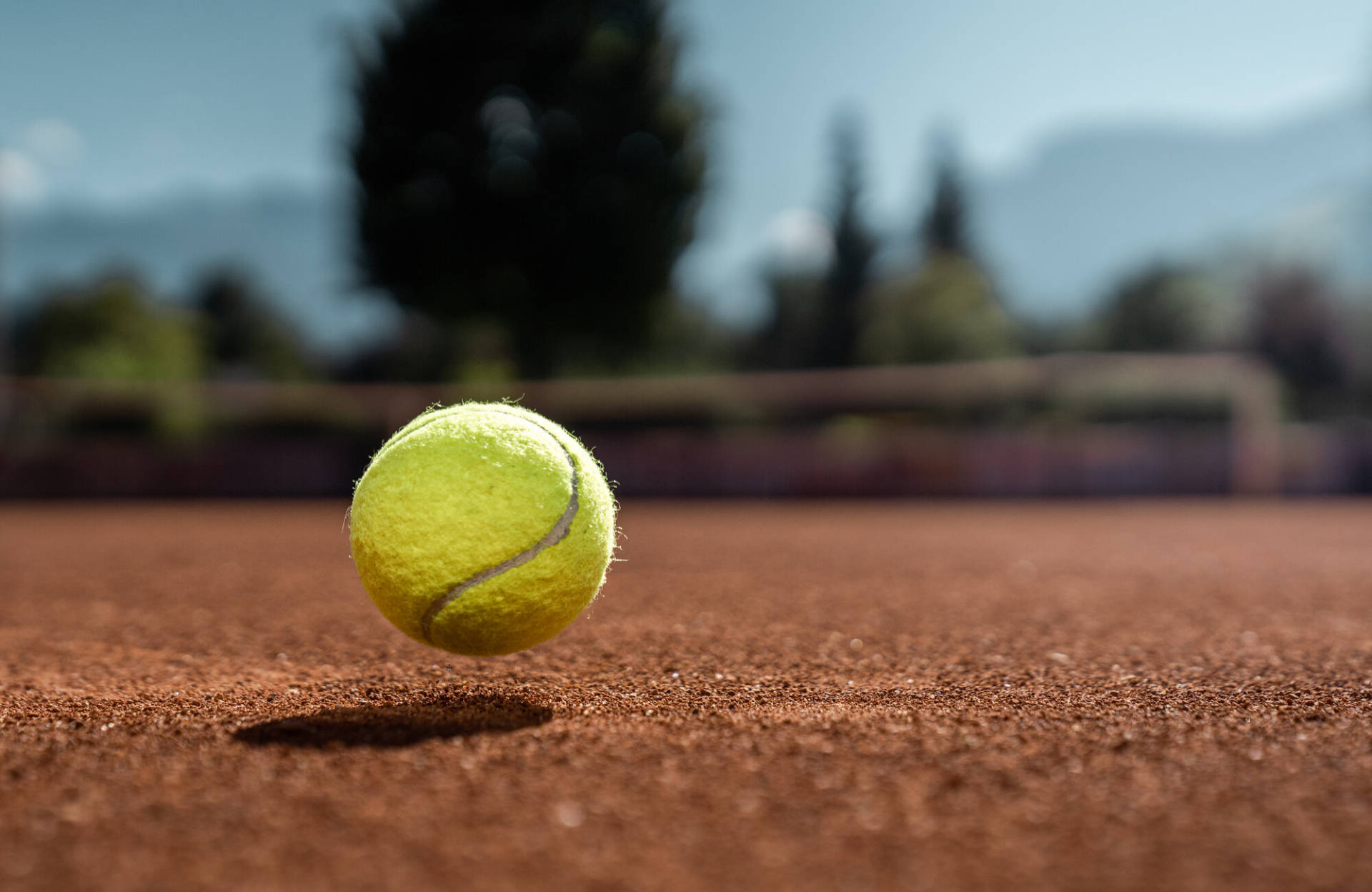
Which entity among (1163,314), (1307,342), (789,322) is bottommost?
(1307,342)

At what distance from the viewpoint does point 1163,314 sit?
40719 millimetres

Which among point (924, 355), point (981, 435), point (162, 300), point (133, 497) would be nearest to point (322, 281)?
point (133, 497)

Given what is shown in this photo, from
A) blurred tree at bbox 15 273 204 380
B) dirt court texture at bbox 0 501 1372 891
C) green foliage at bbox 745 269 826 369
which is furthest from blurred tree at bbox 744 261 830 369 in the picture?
dirt court texture at bbox 0 501 1372 891

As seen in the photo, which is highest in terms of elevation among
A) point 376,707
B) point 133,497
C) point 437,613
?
point 437,613

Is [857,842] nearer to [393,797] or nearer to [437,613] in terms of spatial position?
[393,797]

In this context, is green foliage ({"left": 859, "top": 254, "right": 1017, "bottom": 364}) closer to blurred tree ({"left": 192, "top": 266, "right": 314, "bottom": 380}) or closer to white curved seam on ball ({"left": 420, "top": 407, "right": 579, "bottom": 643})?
blurred tree ({"left": 192, "top": 266, "right": 314, "bottom": 380})

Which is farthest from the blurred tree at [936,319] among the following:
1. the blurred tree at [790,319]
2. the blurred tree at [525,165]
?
the blurred tree at [525,165]

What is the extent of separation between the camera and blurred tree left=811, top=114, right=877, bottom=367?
45.0 m

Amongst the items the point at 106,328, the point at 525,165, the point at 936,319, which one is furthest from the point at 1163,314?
the point at 106,328

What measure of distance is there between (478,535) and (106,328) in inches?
1970

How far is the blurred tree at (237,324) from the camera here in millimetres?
51312

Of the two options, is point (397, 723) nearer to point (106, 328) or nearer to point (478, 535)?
point (478, 535)

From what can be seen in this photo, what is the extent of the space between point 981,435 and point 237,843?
1952cm

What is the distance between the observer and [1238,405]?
66.2ft
